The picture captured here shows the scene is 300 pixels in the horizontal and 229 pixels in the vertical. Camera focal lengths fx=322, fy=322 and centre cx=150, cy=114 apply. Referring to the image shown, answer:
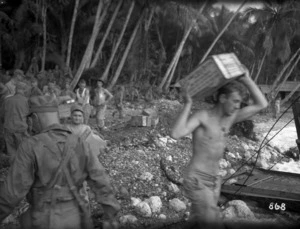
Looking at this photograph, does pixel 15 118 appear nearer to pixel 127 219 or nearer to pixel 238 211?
pixel 127 219

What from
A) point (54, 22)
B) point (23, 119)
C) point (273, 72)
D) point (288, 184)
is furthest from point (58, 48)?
point (273, 72)

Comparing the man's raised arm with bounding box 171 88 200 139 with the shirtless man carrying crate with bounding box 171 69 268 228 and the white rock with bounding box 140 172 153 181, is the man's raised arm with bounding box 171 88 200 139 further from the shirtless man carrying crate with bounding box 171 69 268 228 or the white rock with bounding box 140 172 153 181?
the white rock with bounding box 140 172 153 181

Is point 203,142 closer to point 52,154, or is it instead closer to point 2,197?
point 52,154

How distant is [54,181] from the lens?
68.4 inches

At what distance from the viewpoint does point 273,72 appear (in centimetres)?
3055

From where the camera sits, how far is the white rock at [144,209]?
4203 mm

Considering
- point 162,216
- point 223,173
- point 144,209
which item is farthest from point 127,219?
point 223,173

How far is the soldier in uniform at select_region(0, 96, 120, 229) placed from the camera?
66.6 inches

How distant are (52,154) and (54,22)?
15.8 metres

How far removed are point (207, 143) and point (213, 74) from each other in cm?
52

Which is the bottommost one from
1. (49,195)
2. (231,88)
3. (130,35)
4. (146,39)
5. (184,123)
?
(49,195)

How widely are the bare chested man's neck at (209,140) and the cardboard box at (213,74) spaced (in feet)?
0.77

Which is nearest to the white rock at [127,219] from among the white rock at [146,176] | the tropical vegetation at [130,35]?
the white rock at [146,176]

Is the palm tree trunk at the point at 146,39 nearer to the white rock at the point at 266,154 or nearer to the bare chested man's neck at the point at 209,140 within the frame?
the white rock at the point at 266,154
